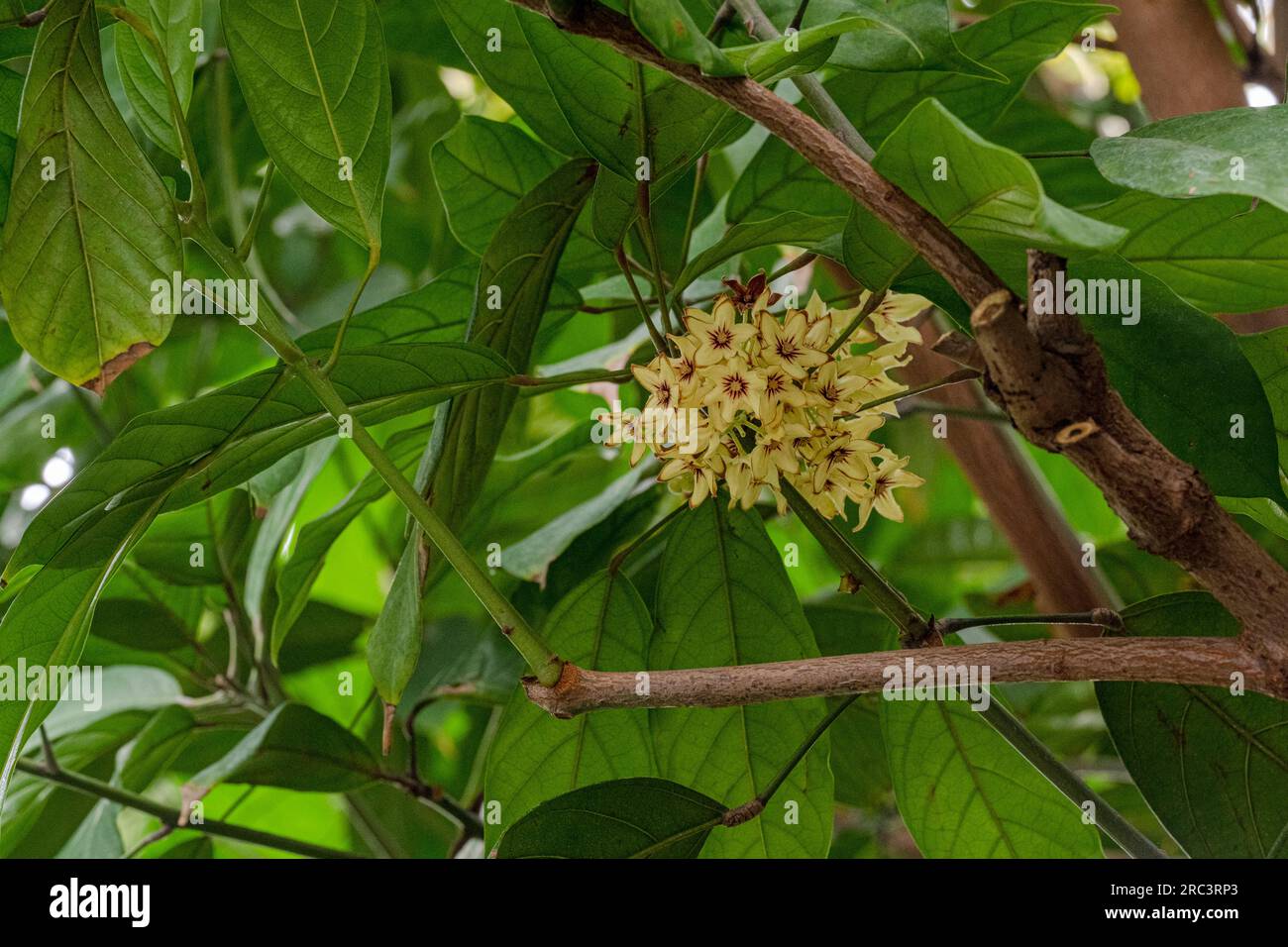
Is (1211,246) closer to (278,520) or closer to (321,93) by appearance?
(321,93)

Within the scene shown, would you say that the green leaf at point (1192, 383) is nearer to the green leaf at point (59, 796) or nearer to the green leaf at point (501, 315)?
the green leaf at point (501, 315)

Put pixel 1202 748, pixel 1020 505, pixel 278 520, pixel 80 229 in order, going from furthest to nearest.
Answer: pixel 1020 505 → pixel 278 520 → pixel 1202 748 → pixel 80 229

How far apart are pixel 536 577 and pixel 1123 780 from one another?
571mm

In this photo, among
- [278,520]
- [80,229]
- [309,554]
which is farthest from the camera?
[278,520]

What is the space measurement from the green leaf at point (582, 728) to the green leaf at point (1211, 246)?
287mm

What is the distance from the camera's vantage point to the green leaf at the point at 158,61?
0.45 m

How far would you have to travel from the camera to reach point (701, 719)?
56 centimetres

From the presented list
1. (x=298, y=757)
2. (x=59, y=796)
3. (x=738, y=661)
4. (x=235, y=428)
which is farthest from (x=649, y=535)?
(x=59, y=796)

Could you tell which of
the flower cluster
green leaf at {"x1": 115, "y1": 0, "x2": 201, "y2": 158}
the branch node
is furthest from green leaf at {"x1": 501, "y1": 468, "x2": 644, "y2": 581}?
the branch node

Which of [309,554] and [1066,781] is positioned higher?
[309,554]

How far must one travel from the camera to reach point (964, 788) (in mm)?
555

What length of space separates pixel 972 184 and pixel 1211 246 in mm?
156
